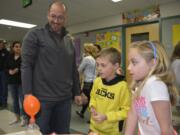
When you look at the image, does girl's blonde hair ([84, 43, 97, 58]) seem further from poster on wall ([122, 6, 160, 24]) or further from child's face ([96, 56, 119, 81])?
child's face ([96, 56, 119, 81])

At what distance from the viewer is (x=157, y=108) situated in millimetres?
1259

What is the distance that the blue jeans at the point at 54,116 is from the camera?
1.87 meters

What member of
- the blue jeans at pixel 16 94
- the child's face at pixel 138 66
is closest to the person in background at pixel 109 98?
the child's face at pixel 138 66

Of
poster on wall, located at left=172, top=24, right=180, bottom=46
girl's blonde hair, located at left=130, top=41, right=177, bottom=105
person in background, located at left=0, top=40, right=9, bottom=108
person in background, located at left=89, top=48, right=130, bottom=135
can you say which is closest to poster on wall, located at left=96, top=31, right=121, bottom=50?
poster on wall, located at left=172, top=24, right=180, bottom=46

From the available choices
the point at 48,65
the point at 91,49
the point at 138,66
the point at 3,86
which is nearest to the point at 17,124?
the point at 3,86

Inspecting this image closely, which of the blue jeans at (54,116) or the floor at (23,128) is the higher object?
the blue jeans at (54,116)

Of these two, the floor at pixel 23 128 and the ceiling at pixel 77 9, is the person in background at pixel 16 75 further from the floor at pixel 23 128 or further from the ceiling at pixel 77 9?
the ceiling at pixel 77 9

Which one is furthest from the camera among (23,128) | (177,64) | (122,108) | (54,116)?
(23,128)

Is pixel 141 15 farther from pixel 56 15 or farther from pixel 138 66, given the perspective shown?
pixel 138 66

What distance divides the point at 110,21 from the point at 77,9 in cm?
93

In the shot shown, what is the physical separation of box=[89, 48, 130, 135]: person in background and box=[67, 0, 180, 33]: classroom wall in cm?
348

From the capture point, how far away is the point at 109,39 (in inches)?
250

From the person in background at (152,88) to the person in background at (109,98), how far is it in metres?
0.29

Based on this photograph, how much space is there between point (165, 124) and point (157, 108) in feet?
0.29
